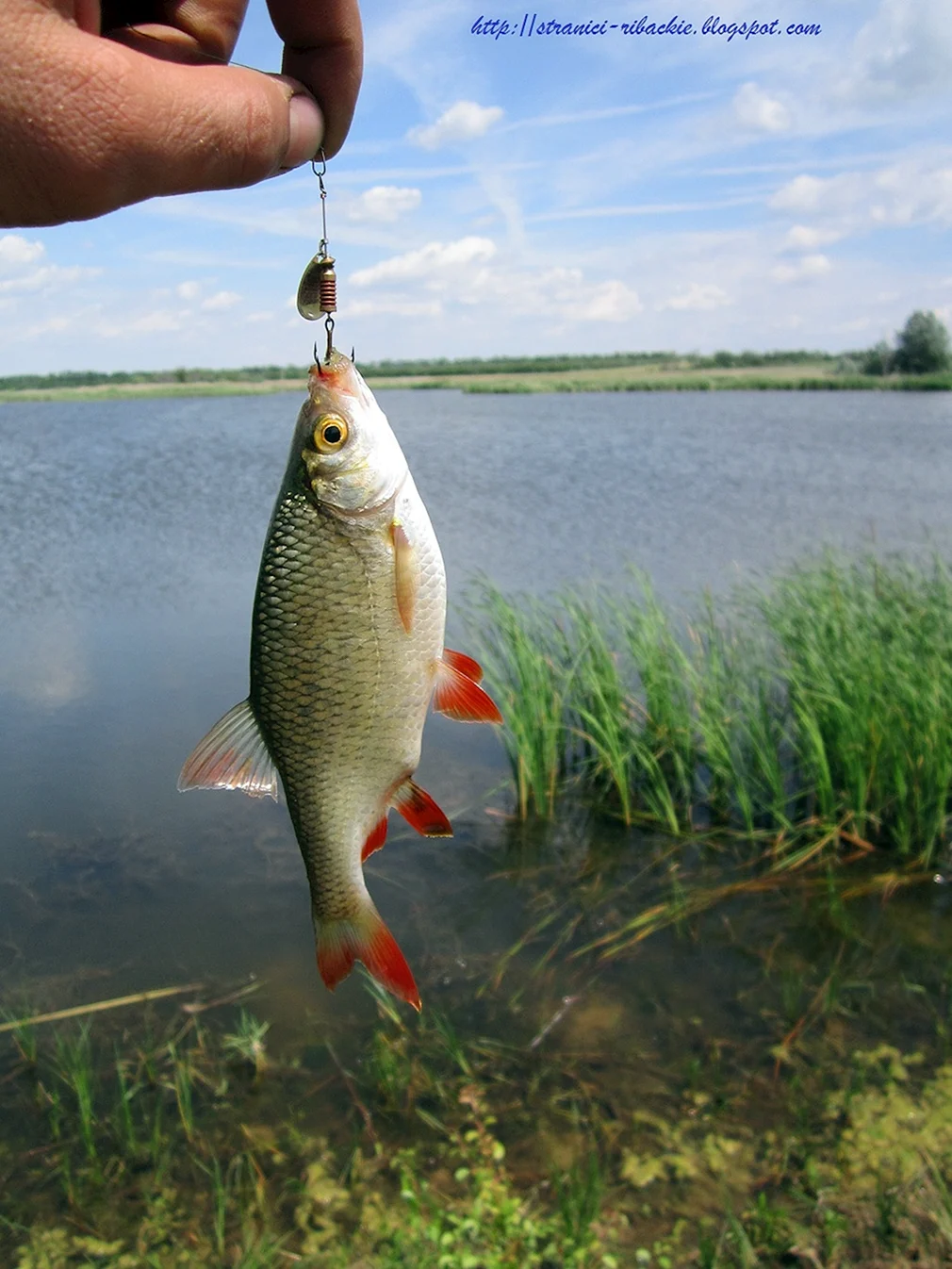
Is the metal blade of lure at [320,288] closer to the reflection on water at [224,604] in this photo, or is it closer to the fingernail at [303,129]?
the fingernail at [303,129]

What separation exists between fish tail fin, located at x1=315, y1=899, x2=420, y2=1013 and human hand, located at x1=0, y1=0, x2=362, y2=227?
1.26m

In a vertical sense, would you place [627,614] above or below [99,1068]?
above

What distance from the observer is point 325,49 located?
1.73 m

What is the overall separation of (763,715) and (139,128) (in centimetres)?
615

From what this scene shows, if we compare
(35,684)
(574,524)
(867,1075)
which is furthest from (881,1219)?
(574,524)

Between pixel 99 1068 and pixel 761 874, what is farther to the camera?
pixel 761 874

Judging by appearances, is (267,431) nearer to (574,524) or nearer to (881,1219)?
(574,524)

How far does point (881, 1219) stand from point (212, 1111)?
2893 millimetres

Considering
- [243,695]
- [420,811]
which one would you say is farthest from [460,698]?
[243,695]

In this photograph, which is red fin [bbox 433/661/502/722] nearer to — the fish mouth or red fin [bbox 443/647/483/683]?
red fin [bbox 443/647/483/683]

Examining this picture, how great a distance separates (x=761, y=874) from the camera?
6719mm

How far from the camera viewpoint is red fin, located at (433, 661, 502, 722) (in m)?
1.81

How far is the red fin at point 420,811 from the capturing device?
1788 mm

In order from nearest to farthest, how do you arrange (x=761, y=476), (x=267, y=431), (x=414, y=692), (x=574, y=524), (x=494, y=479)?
Result: (x=414, y=692)
(x=574, y=524)
(x=494, y=479)
(x=761, y=476)
(x=267, y=431)
